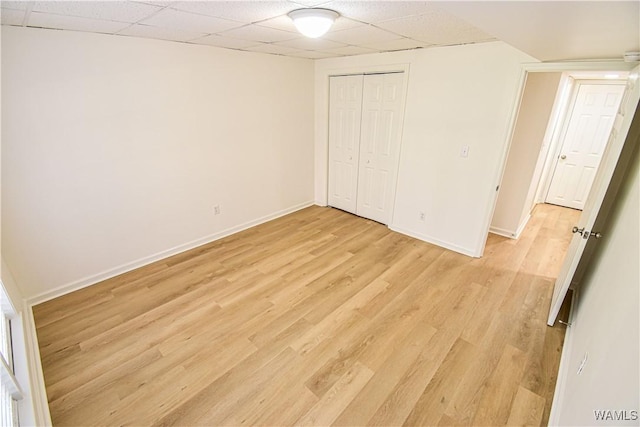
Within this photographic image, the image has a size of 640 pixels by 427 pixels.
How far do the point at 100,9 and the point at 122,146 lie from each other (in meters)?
1.28

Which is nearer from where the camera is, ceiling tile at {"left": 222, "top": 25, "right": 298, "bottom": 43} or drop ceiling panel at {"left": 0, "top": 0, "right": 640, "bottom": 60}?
drop ceiling panel at {"left": 0, "top": 0, "right": 640, "bottom": 60}

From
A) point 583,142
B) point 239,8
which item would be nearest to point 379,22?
point 239,8

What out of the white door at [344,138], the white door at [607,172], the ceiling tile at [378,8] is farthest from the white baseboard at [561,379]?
the white door at [344,138]

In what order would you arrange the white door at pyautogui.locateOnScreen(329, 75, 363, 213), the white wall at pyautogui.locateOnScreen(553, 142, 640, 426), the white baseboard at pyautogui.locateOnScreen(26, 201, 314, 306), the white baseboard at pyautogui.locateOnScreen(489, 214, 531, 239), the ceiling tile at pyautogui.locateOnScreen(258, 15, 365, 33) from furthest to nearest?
the white door at pyautogui.locateOnScreen(329, 75, 363, 213) < the white baseboard at pyautogui.locateOnScreen(489, 214, 531, 239) < the white baseboard at pyautogui.locateOnScreen(26, 201, 314, 306) < the ceiling tile at pyautogui.locateOnScreen(258, 15, 365, 33) < the white wall at pyautogui.locateOnScreen(553, 142, 640, 426)

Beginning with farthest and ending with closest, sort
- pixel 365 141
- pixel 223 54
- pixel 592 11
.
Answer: pixel 365 141, pixel 223 54, pixel 592 11

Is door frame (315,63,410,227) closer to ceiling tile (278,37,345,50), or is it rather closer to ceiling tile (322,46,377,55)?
ceiling tile (322,46,377,55)

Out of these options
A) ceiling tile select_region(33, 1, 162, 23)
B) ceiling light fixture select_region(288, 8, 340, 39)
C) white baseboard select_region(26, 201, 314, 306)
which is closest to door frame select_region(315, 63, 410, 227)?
white baseboard select_region(26, 201, 314, 306)

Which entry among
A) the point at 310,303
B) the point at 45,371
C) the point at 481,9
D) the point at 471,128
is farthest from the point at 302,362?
the point at 471,128

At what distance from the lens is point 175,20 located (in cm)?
209

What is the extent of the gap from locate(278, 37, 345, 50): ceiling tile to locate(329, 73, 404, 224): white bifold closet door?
3.10 ft

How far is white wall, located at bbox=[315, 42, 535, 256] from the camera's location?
9.53ft

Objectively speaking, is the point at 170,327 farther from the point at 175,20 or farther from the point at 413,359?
the point at 175,20

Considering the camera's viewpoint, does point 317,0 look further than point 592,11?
Yes

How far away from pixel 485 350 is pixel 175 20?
3.35m
